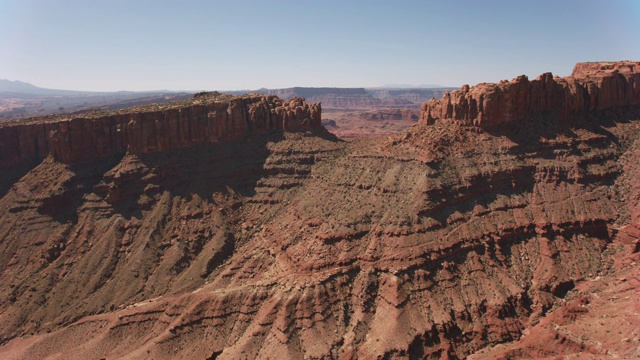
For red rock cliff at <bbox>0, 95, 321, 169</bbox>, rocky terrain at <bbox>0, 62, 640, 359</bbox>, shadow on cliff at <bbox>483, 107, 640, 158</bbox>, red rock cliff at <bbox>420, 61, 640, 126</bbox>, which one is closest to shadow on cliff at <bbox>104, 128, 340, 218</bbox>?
rocky terrain at <bbox>0, 62, 640, 359</bbox>

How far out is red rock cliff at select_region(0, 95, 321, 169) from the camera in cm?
8694

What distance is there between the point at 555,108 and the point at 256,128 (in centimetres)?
5936

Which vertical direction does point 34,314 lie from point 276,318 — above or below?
below

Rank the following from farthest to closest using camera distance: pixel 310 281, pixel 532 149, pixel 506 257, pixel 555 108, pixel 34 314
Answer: pixel 555 108 → pixel 532 149 → pixel 34 314 → pixel 506 257 → pixel 310 281

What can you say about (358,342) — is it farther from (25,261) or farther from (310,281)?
(25,261)

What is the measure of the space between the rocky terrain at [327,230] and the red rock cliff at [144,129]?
Answer: 1.32ft

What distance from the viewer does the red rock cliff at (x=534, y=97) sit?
75062mm

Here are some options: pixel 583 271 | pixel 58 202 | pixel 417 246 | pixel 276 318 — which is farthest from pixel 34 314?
pixel 583 271

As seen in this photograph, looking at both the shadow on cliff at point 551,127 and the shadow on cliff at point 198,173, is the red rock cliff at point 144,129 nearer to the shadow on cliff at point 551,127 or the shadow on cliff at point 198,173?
the shadow on cliff at point 198,173

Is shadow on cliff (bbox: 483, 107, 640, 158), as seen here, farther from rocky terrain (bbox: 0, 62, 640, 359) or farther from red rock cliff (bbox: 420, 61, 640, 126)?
red rock cliff (bbox: 420, 61, 640, 126)

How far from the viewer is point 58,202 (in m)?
82.4

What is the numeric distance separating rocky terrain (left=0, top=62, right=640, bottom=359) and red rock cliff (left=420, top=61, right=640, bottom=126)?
39 centimetres

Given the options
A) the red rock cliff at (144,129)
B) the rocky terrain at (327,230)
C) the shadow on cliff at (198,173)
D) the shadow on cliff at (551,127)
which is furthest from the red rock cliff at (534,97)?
the shadow on cliff at (198,173)

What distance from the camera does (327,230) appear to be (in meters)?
64.9
